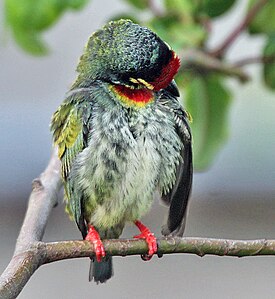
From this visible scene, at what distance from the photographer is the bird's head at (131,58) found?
1548 mm

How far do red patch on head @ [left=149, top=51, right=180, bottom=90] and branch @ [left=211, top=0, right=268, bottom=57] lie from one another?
0.49 meters

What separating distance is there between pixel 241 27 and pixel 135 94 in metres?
0.48

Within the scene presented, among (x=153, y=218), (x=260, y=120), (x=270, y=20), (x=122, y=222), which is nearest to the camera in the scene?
(x=122, y=222)

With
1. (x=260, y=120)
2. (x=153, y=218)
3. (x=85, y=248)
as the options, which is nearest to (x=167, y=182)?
(x=85, y=248)

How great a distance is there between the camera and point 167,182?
174 cm

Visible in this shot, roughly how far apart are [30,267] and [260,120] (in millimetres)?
2695

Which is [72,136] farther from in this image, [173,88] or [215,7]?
[215,7]

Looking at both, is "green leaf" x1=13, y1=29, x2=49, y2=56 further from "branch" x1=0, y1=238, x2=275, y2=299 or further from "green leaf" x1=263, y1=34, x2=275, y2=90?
"branch" x1=0, y1=238, x2=275, y2=299

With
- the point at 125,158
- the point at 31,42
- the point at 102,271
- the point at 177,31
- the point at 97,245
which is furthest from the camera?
the point at 31,42

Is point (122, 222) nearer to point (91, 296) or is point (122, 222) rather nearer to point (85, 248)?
point (85, 248)

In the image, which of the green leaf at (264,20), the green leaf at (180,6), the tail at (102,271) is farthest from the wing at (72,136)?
the green leaf at (264,20)

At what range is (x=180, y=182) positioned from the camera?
1.76 meters

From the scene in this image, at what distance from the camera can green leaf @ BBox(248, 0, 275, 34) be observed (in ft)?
6.74

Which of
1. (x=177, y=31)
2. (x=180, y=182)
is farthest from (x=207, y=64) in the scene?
(x=180, y=182)
